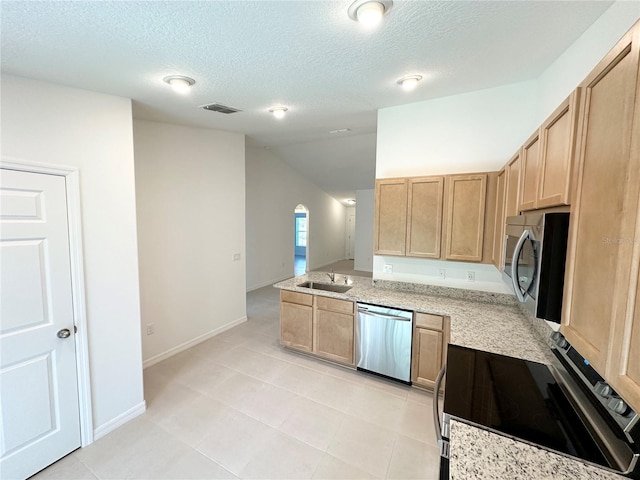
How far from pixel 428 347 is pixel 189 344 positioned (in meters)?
3.07

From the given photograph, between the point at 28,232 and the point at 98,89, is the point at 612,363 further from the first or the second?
the point at 98,89

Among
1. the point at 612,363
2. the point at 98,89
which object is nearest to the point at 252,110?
the point at 98,89

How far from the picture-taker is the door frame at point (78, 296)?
209 cm

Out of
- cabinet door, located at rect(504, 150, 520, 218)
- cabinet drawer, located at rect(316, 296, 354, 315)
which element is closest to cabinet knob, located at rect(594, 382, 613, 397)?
cabinet door, located at rect(504, 150, 520, 218)

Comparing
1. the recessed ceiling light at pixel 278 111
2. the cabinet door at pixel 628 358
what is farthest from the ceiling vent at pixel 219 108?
the cabinet door at pixel 628 358

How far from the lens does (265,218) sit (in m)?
6.75

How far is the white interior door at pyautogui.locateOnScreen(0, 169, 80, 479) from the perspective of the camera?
1836 millimetres

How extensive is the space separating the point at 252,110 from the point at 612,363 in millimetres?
3280

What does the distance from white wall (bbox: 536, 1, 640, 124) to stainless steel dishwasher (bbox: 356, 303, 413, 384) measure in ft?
7.02

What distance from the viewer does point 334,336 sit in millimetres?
3244

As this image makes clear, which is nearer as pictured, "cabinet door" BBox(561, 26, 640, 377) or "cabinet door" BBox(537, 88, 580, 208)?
"cabinet door" BBox(561, 26, 640, 377)

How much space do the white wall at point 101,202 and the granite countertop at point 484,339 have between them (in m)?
1.70

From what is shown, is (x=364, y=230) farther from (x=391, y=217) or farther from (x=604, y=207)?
(x=604, y=207)

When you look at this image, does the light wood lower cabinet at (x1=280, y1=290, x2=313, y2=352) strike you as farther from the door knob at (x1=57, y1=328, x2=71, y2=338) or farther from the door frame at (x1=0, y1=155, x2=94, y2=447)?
the door knob at (x1=57, y1=328, x2=71, y2=338)
